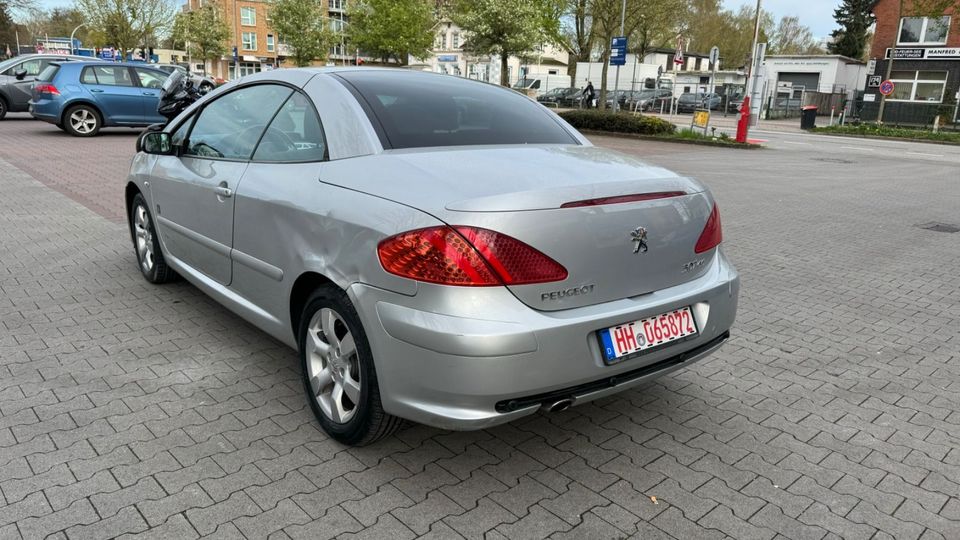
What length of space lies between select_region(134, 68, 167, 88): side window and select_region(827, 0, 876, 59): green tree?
206 ft

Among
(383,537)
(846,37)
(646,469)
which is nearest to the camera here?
(383,537)

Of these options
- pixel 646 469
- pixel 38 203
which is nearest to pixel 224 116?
pixel 646 469

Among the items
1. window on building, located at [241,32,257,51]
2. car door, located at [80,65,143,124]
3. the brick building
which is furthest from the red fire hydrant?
window on building, located at [241,32,257,51]

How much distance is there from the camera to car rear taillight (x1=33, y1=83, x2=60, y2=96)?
16125 mm

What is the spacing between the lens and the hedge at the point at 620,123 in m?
22.8

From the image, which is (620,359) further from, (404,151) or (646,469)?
(404,151)

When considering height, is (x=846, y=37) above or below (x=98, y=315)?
above

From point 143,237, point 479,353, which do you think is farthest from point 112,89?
point 479,353

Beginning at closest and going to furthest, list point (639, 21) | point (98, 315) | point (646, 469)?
point (646, 469)
point (98, 315)
point (639, 21)

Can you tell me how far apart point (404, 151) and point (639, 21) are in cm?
4194

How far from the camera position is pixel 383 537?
8.22 feet

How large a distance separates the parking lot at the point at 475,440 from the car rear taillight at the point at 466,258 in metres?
0.88

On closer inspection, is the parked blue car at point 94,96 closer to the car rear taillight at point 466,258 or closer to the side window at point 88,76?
the side window at point 88,76

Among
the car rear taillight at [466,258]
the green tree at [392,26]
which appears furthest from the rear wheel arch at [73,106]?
the green tree at [392,26]
